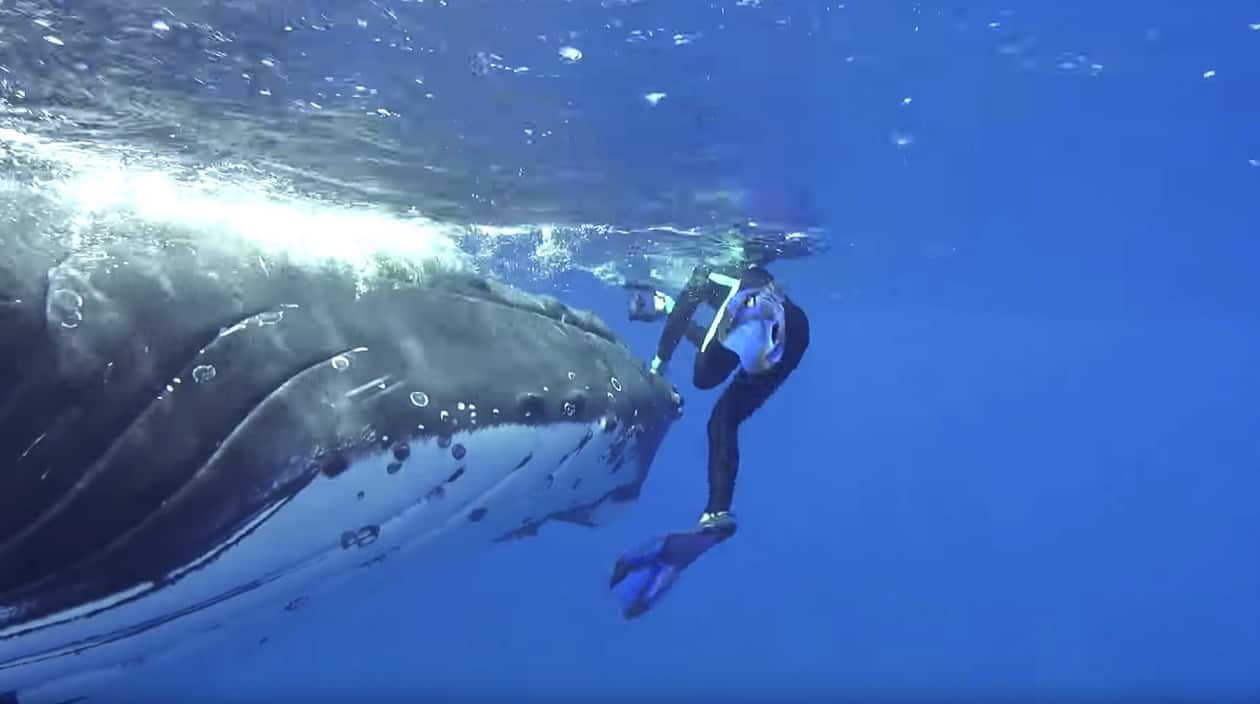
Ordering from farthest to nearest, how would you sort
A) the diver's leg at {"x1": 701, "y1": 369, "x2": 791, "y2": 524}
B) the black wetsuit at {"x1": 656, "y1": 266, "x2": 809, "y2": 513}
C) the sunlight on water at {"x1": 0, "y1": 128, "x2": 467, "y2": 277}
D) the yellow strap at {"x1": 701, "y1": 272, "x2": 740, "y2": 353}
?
the yellow strap at {"x1": 701, "y1": 272, "x2": 740, "y2": 353} → the black wetsuit at {"x1": 656, "y1": 266, "x2": 809, "y2": 513} → the diver's leg at {"x1": 701, "y1": 369, "x2": 791, "y2": 524} → the sunlight on water at {"x1": 0, "y1": 128, "x2": 467, "y2": 277}

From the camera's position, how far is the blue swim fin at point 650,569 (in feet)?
19.9

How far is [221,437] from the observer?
402 centimetres

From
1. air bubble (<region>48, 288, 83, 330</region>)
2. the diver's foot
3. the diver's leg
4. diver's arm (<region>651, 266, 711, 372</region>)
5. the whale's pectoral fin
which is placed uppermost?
diver's arm (<region>651, 266, 711, 372</region>)

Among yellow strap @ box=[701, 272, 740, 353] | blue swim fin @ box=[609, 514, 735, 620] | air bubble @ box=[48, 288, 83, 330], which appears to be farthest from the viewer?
yellow strap @ box=[701, 272, 740, 353]

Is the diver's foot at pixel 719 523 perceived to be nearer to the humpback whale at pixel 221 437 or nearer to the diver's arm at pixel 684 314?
the humpback whale at pixel 221 437

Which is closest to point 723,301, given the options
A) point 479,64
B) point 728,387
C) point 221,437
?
point 728,387

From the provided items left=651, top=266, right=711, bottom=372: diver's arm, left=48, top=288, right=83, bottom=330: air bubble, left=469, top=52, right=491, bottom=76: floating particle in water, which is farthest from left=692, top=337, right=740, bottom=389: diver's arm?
left=48, top=288, right=83, bottom=330: air bubble

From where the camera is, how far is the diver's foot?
6.34 meters

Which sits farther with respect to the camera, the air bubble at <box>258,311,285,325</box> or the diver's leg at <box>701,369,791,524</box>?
the diver's leg at <box>701,369,791,524</box>

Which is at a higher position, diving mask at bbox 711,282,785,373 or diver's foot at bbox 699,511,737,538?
diving mask at bbox 711,282,785,373

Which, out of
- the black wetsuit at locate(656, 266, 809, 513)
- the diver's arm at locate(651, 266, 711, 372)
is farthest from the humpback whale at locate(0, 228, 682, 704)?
the diver's arm at locate(651, 266, 711, 372)

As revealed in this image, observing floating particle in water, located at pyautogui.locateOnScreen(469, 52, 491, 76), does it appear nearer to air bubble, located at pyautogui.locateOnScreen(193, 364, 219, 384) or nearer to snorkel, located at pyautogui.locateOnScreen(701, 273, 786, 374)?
snorkel, located at pyautogui.locateOnScreen(701, 273, 786, 374)

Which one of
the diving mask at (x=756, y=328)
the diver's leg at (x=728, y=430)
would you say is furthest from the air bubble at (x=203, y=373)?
the diving mask at (x=756, y=328)

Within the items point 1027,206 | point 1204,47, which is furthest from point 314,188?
point 1027,206
